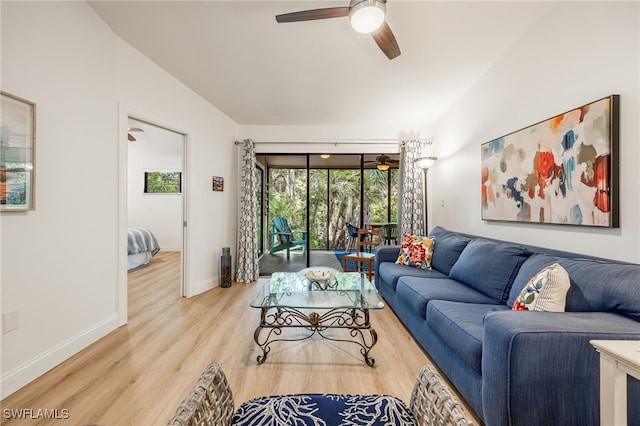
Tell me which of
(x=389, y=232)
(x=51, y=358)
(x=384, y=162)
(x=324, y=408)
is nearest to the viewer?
(x=324, y=408)

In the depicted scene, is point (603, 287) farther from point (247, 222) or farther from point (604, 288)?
point (247, 222)

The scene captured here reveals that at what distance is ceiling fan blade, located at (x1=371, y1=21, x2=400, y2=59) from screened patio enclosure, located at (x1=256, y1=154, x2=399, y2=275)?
8.94 feet

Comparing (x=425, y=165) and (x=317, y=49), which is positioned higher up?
(x=317, y=49)

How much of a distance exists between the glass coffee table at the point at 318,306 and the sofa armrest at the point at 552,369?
0.94 m

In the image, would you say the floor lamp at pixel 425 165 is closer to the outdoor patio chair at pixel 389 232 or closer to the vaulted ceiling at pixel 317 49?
the outdoor patio chair at pixel 389 232

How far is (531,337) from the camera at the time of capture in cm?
114

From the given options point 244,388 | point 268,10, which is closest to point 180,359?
point 244,388

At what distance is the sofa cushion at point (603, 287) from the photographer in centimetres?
127

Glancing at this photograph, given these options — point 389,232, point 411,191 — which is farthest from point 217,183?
point 411,191

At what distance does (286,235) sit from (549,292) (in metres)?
4.12

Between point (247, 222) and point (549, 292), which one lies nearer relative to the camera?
point (549, 292)

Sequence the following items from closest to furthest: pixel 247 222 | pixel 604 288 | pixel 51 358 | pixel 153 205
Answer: pixel 604 288 < pixel 51 358 < pixel 247 222 < pixel 153 205

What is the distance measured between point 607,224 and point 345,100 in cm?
288

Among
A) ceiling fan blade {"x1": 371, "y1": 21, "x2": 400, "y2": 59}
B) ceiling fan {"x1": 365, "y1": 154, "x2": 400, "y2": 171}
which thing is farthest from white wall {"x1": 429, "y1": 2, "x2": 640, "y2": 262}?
ceiling fan {"x1": 365, "y1": 154, "x2": 400, "y2": 171}
